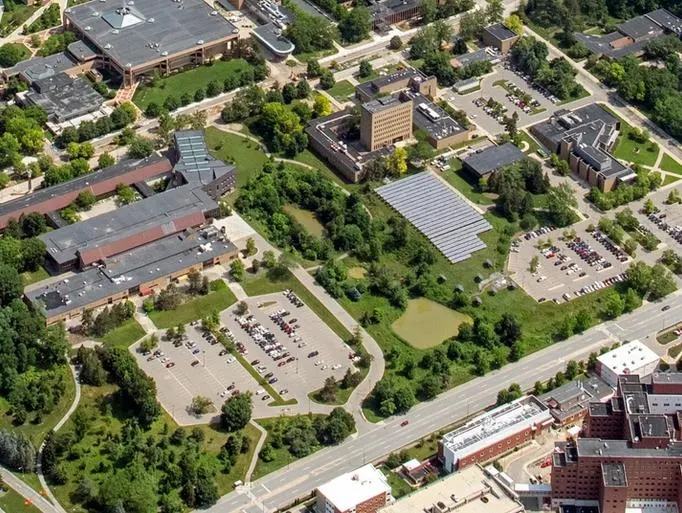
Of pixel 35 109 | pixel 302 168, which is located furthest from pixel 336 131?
pixel 35 109

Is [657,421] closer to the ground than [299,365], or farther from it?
farther from it

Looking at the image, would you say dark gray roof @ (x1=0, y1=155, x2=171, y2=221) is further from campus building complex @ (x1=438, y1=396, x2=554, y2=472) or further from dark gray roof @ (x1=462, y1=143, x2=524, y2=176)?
campus building complex @ (x1=438, y1=396, x2=554, y2=472)

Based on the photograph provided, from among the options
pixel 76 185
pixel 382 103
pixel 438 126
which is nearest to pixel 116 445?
pixel 76 185

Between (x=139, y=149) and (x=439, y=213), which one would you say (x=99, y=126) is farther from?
(x=439, y=213)

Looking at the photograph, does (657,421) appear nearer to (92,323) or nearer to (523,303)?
(523,303)

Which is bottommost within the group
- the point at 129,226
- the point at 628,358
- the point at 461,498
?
the point at 129,226

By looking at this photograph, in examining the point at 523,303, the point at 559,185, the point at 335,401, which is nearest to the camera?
the point at 335,401
